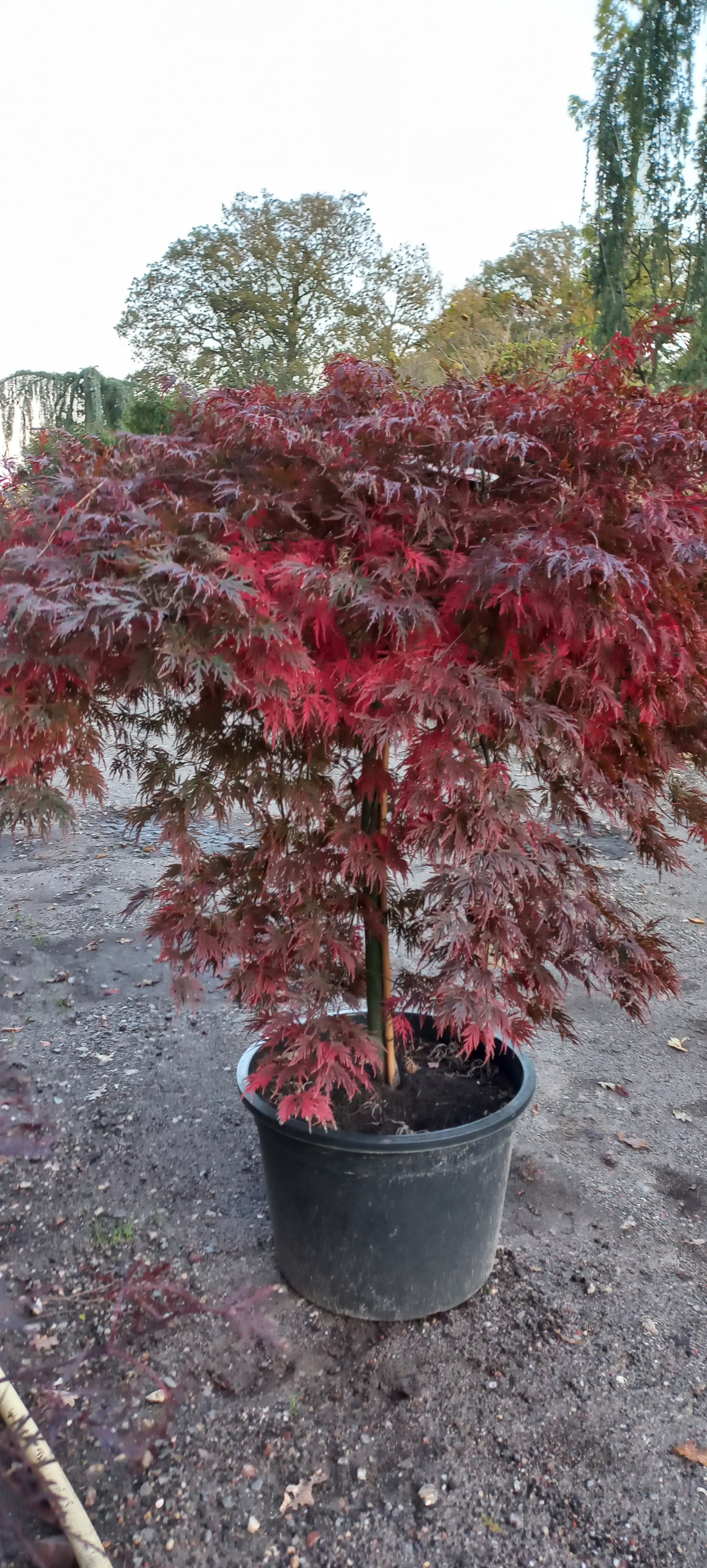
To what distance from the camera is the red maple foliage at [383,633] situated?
1.27 meters

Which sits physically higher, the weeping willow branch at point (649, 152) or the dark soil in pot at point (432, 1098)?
the weeping willow branch at point (649, 152)

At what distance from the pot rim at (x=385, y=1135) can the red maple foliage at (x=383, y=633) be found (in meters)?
0.15

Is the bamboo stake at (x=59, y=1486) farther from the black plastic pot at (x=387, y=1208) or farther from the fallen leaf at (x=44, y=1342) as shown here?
the black plastic pot at (x=387, y=1208)

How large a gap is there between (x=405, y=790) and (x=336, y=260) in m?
20.5

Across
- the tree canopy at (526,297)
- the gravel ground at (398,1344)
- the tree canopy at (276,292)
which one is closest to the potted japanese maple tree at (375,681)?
the gravel ground at (398,1344)

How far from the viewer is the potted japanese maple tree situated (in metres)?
1.28

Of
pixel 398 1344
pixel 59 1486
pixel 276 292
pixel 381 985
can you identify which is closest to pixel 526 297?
pixel 276 292

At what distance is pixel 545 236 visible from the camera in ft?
65.2

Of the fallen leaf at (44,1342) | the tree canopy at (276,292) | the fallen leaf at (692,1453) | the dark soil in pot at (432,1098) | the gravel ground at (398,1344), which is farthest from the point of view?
the tree canopy at (276,292)

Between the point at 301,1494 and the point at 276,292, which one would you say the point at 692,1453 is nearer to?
the point at 301,1494

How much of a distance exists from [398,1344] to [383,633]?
1536 mm

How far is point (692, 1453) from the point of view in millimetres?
1724

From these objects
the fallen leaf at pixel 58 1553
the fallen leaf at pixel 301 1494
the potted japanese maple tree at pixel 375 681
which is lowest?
the fallen leaf at pixel 301 1494

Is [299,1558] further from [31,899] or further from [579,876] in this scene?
[31,899]
